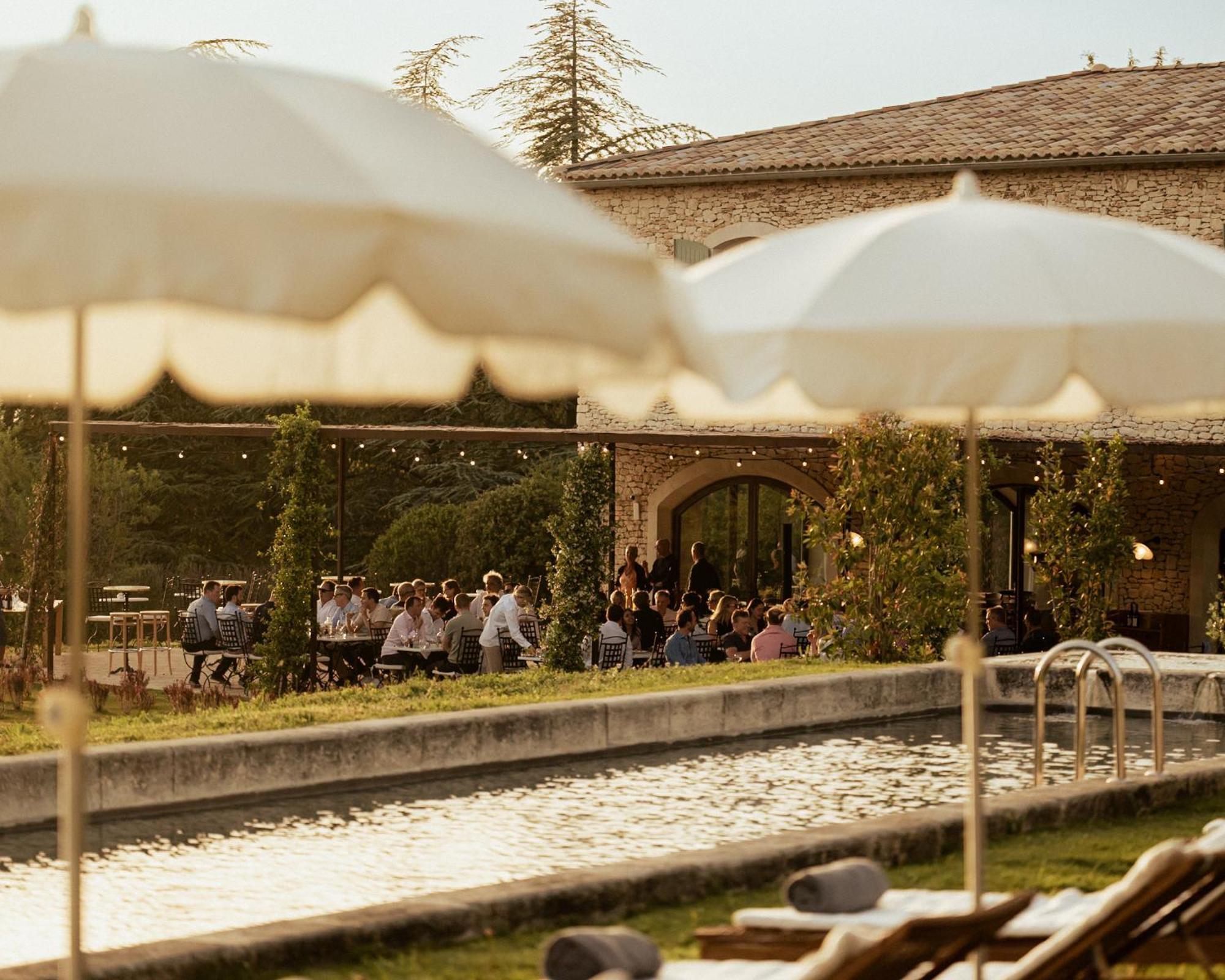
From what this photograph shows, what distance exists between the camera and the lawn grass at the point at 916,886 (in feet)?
18.5

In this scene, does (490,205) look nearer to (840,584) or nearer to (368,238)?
(368,238)

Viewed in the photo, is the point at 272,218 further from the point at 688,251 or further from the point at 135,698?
the point at 688,251

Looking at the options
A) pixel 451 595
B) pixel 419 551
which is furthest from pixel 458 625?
pixel 419 551

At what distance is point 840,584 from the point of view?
53.8ft

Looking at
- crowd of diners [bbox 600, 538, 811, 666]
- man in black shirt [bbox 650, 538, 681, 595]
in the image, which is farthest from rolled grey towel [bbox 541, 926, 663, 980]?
man in black shirt [bbox 650, 538, 681, 595]

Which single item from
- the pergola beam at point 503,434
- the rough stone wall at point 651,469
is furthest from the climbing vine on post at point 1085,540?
the rough stone wall at point 651,469

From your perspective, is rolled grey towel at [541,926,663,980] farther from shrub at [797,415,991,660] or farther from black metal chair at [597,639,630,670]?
black metal chair at [597,639,630,670]

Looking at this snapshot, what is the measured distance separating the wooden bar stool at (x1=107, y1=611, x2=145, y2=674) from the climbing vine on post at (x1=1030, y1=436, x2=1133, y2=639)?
9.86 metres

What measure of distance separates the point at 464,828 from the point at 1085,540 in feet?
39.7

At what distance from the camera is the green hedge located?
32.3m

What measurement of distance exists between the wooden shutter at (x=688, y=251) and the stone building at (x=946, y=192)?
0.08 feet

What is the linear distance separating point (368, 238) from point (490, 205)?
0.90ft

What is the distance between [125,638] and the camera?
20.1 metres

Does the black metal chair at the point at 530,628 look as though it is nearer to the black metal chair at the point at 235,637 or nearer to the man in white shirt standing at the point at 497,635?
the man in white shirt standing at the point at 497,635
